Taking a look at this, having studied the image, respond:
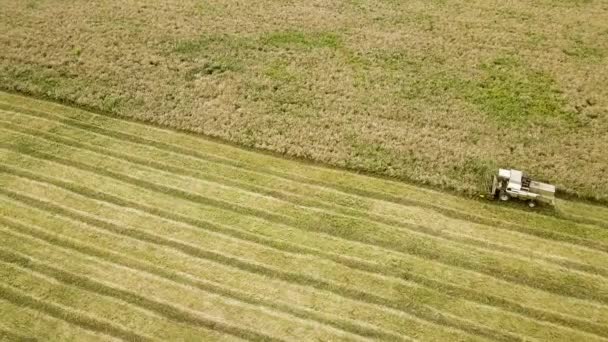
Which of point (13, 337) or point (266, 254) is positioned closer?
point (13, 337)

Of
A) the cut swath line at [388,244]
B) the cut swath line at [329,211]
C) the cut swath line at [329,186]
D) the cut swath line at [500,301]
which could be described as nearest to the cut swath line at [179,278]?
the cut swath line at [500,301]

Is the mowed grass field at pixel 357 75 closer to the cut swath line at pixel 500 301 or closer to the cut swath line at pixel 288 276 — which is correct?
the cut swath line at pixel 500 301

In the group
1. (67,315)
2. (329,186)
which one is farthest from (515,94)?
(67,315)

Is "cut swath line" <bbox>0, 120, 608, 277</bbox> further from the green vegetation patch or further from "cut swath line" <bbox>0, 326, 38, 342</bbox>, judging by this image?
"cut swath line" <bbox>0, 326, 38, 342</bbox>

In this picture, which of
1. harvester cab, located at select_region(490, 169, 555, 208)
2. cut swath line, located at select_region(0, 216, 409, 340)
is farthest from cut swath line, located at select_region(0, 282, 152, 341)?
harvester cab, located at select_region(490, 169, 555, 208)

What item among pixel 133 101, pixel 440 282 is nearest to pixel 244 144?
pixel 133 101

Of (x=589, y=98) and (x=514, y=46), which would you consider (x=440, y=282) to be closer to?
(x=589, y=98)

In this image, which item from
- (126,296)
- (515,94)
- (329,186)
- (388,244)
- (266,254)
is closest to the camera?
(126,296)

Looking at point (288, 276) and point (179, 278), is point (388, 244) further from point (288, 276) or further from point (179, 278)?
point (179, 278)
